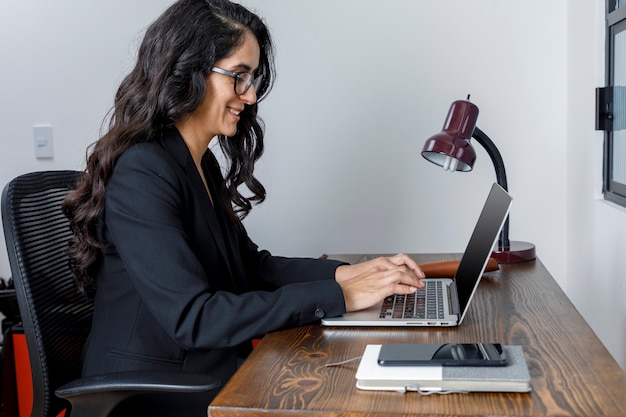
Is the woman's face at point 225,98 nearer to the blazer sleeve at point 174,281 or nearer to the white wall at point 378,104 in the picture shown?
the blazer sleeve at point 174,281

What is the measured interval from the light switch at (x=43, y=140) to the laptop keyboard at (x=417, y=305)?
1704 mm

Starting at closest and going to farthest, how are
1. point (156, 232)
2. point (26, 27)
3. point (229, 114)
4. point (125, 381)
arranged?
point (125, 381), point (156, 232), point (229, 114), point (26, 27)

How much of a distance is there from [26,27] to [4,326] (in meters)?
1.04

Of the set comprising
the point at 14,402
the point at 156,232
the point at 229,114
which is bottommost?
the point at 14,402

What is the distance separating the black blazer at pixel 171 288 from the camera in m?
1.35

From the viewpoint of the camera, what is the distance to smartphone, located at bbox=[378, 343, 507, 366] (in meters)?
1.08

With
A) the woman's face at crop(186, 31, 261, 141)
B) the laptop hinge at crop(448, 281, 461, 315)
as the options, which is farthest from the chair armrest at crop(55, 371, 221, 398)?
the woman's face at crop(186, 31, 261, 141)

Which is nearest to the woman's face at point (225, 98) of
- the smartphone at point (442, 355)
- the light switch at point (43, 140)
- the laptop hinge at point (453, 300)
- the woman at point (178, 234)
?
the woman at point (178, 234)

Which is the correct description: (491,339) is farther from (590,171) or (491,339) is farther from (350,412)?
(590,171)

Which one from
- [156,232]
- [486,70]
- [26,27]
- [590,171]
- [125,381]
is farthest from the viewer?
[26,27]

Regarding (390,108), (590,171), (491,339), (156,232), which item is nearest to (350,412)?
(491,339)

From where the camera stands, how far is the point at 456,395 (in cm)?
103

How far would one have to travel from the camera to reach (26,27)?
113 inches

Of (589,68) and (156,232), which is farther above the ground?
(589,68)
